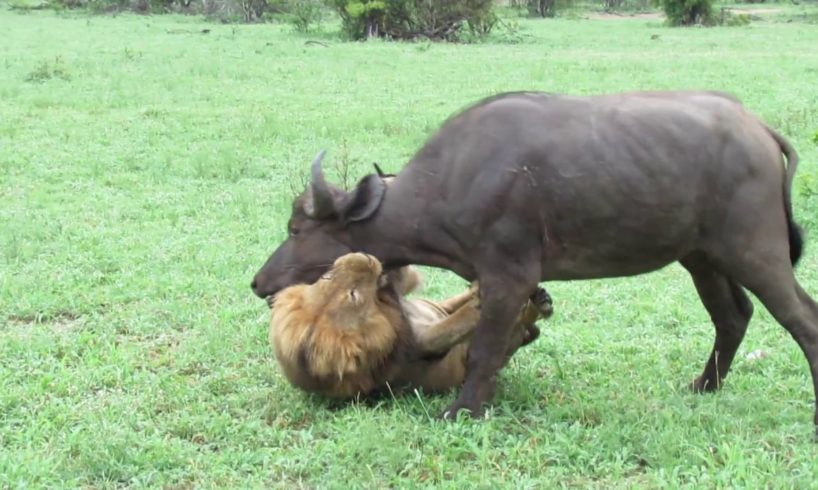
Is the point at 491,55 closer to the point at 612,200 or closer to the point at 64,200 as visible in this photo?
the point at 64,200

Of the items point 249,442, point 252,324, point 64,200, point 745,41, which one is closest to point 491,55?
point 745,41

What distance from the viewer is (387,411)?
4.62 m

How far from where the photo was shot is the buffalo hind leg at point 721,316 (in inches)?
190

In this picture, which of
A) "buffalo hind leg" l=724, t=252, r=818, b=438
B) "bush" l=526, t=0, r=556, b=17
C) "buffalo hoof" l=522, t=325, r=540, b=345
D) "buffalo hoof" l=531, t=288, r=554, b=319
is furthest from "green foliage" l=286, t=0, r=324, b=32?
"buffalo hind leg" l=724, t=252, r=818, b=438

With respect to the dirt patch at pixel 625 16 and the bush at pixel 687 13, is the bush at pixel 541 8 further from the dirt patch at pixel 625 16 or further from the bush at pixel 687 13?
the bush at pixel 687 13

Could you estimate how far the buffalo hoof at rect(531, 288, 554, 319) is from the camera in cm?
473

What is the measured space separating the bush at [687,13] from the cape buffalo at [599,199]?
32.3m

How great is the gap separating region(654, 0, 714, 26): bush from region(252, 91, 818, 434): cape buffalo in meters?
32.3

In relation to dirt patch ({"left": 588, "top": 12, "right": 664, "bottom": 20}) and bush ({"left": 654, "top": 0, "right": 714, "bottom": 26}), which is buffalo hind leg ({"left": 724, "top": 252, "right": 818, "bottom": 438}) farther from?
Answer: dirt patch ({"left": 588, "top": 12, "right": 664, "bottom": 20})

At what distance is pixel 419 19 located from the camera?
29.1 m

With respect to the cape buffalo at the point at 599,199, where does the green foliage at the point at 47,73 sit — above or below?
below

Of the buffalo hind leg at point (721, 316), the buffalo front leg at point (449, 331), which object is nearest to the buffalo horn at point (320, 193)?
the buffalo front leg at point (449, 331)

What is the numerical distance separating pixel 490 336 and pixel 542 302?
41 cm

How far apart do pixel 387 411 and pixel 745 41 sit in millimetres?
24828
